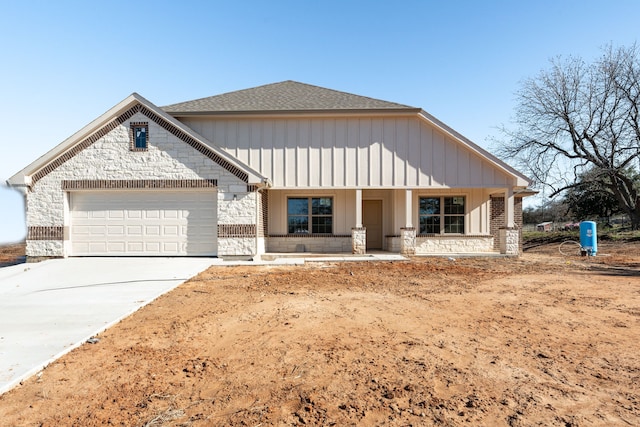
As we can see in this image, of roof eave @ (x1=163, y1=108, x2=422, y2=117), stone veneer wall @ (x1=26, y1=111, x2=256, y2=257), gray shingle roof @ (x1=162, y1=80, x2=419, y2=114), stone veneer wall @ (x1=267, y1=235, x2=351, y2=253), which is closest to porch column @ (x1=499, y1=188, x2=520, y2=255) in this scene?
roof eave @ (x1=163, y1=108, x2=422, y2=117)

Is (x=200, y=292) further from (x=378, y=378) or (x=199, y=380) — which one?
(x=378, y=378)

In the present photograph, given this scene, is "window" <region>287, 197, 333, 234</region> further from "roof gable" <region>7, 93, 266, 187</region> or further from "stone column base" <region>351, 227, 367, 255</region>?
"roof gable" <region>7, 93, 266, 187</region>

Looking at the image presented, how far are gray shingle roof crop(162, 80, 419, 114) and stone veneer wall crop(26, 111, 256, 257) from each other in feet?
8.59

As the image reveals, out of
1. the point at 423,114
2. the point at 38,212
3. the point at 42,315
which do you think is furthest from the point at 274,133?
the point at 42,315

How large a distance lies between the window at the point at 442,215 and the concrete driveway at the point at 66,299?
9899mm

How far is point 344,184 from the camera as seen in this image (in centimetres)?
1448

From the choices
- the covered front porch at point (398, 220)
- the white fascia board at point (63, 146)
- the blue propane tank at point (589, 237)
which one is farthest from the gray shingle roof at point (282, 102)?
the blue propane tank at point (589, 237)

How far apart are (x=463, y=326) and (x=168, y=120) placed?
11789 millimetres

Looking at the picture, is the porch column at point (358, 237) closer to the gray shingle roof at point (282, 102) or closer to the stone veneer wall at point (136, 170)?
the gray shingle roof at point (282, 102)

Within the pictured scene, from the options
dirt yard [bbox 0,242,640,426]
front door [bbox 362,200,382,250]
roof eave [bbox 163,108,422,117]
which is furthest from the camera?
front door [bbox 362,200,382,250]

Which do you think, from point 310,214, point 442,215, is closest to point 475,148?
point 442,215

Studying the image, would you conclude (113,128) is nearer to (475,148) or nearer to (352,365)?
(352,365)

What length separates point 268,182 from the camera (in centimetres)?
1338

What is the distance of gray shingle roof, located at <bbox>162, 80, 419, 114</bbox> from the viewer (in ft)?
47.4
